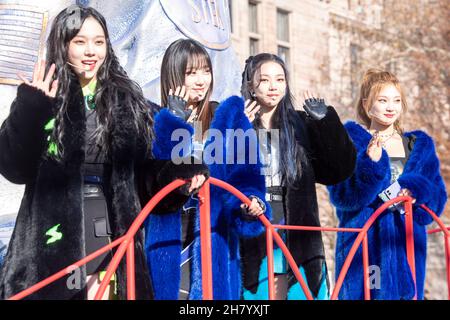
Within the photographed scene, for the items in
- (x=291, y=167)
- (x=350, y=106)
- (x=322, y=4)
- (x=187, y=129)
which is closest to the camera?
(x=187, y=129)

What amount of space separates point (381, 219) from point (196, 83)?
1.36 metres

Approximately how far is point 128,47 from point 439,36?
12247mm

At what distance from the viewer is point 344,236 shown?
16.5 ft

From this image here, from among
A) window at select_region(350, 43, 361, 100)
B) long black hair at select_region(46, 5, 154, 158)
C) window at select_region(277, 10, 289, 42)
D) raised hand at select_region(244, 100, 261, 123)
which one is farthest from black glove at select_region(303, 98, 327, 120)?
window at select_region(277, 10, 289, 42)

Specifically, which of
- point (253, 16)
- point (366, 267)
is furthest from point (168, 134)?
point (253, 16)

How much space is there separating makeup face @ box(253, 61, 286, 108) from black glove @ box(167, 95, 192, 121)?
25.1 inches

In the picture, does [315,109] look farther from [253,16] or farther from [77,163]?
Result: [253,16]

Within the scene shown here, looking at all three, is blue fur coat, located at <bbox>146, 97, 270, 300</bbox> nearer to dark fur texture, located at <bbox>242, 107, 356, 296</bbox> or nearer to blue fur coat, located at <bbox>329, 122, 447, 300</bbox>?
dark fur texture, located at <bbox>242, 107, 356, 296</bbox>

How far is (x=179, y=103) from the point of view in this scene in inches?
164

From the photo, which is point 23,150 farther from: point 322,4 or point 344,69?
point 322,4

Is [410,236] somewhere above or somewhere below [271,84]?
below

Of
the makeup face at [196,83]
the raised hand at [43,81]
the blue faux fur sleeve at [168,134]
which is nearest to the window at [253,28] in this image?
the makeup face at [196,83]

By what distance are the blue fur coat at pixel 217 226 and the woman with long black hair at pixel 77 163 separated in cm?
15

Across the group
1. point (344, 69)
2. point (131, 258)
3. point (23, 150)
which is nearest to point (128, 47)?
point (23, 150)
